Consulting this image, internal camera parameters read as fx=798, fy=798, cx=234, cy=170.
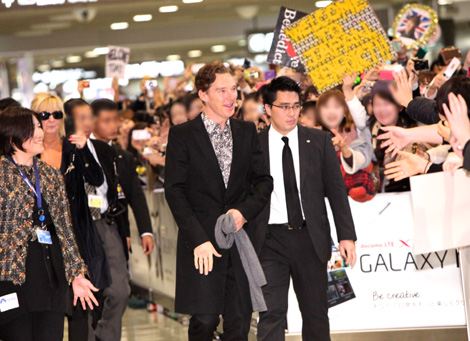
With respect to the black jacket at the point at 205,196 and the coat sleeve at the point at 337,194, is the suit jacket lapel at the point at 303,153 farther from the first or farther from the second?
the black jacket at the point at 205,196

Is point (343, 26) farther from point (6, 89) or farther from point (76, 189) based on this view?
A: point (6, 89)

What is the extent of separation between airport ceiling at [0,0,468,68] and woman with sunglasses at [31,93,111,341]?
715 centimetres

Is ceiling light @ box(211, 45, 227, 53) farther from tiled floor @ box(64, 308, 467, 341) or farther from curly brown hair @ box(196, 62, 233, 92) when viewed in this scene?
curly brown hair @ box(196, 62, 233, 92)

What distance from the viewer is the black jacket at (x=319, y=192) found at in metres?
4.93

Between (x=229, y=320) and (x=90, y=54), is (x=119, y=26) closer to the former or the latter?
(x=90, y=54)

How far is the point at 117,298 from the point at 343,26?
2.71 meters

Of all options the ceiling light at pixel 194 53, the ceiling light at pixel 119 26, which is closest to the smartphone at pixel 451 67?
the ceiling light at pixel 119 26

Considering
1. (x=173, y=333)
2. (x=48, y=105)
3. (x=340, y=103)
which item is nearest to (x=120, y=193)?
(x=48, y=105)

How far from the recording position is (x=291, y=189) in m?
5.01

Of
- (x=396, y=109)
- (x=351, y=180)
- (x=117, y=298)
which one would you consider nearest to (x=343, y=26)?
(x=396, y=109)

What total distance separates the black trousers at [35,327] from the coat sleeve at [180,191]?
0.84 meters

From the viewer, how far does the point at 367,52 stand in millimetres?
6215

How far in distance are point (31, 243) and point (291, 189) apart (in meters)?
1.63

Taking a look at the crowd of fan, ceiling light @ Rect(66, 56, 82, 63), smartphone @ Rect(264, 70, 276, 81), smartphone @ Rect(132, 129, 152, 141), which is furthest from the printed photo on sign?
ceiling light @ Rect(66, 56, 82, 63)
